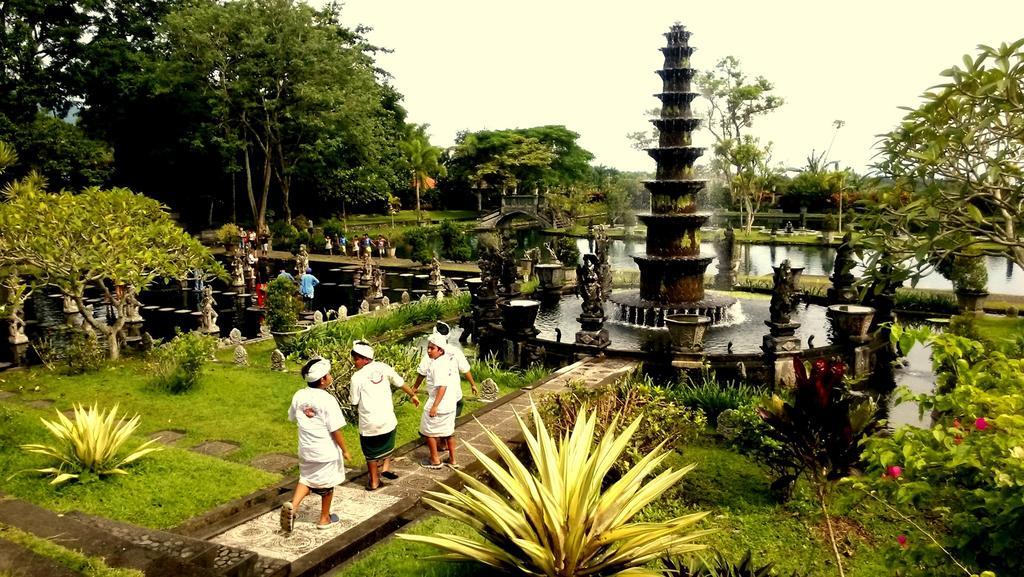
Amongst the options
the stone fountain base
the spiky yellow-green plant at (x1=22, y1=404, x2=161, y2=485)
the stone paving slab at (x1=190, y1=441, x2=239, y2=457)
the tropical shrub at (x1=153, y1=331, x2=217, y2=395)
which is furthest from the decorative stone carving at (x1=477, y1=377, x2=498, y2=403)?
the stone fountain base

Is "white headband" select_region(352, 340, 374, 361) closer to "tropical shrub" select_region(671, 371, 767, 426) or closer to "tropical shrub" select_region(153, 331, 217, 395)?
"tropical shrub" select_region(671, 371, 767, 426)

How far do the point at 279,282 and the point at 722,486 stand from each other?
10.4 m

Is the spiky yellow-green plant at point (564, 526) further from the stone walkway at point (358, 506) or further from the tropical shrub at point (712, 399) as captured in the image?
the tropical shrub at point (712, 399)

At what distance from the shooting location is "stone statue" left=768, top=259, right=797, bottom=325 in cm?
1257

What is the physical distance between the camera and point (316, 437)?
6211 mm

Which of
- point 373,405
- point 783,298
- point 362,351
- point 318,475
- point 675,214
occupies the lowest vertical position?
point 318,475

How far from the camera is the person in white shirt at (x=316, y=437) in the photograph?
6.18 m

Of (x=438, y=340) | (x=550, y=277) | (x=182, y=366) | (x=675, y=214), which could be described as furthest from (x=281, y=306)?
(x=675, y=214)

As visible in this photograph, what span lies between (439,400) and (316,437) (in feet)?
5.68

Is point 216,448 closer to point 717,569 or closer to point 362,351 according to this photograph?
point 362,351

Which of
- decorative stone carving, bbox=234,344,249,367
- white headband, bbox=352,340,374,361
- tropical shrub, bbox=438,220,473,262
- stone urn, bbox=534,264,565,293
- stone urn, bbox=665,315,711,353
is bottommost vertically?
decorative stone carving, bbox=234,344,249,367

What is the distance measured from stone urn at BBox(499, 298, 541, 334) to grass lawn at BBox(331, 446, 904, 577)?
6064 mm

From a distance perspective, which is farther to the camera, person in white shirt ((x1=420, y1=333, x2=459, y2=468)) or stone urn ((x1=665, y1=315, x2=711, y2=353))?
stone urn ((x1=665, y1=315, x2=711, y2=353))

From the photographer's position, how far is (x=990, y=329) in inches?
543
